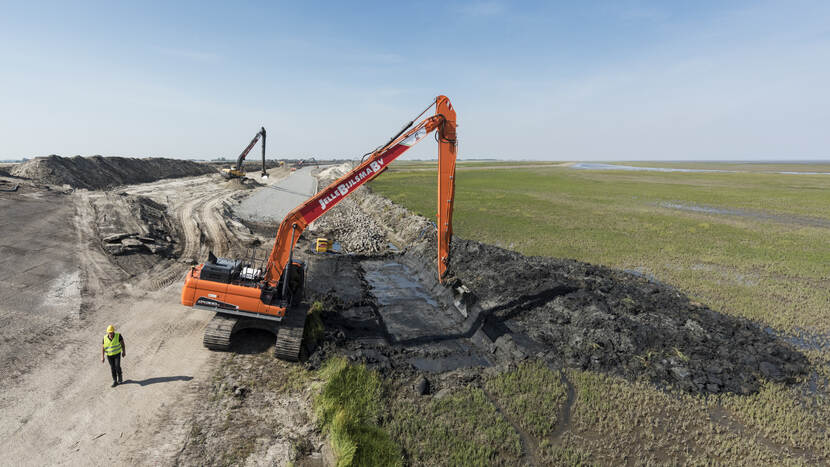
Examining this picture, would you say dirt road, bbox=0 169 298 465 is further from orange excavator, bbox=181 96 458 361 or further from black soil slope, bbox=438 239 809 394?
black soil slope, bbox=438 239 809 394

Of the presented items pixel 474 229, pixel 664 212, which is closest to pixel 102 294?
pixel 474 229

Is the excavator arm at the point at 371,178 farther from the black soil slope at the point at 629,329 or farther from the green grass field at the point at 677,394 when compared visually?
the green grass field at the point at 677,394

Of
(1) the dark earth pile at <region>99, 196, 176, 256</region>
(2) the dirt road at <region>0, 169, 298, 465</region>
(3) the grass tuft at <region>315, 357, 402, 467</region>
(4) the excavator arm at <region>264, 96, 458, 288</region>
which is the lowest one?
(3) the grass tuft at <region>315, 357, 402, 467</region>

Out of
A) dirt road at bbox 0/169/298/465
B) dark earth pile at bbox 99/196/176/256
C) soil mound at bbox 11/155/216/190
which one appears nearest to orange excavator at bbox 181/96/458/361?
dirt road at bbox 0/169/298/465

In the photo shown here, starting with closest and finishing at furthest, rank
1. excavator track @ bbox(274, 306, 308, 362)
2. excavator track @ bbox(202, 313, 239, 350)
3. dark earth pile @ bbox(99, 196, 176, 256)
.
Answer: excavator track @ bbox(274, 306, 308, 362), excavator track @ bbox(202, 313, 239, 350), dark earth pile @ bbox(99, 196, 176, 256)

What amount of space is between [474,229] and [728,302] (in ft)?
56.7

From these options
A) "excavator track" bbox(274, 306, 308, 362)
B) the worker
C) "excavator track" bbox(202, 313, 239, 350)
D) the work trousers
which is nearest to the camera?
the worker

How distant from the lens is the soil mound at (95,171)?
40.1 m

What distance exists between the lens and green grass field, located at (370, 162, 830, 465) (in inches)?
337

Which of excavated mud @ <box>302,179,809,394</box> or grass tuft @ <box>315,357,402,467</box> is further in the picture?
excavated mud @ <box>302,179,809,394</box>

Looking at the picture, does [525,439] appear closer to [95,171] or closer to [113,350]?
[113,350]

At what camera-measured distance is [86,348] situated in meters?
11.4

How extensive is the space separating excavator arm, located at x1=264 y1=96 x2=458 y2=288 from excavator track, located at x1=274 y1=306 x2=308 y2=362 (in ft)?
4.21

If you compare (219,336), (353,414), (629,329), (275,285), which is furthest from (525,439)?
(219,336)
